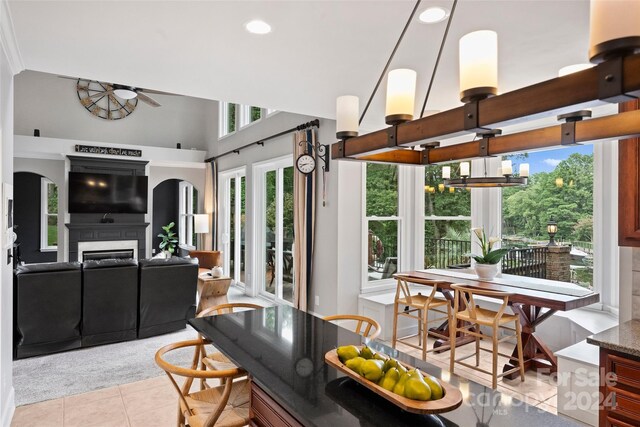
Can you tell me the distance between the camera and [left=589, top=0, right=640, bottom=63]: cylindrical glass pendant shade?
90 centimetres

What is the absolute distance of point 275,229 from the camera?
6.38m

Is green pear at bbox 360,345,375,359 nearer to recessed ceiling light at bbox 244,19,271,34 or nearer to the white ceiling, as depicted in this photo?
the white ceiling

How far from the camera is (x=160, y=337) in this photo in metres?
4.61

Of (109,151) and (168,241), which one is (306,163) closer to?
(109,151)

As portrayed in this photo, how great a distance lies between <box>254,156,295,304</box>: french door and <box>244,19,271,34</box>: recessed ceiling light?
3414 millimetres

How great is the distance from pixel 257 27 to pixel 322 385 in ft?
6.62

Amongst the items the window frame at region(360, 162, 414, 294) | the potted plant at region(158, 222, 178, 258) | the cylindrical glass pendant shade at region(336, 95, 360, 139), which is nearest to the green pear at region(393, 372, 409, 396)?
the cylindrical glass pendant shade at region(336, 95, 360, 139)

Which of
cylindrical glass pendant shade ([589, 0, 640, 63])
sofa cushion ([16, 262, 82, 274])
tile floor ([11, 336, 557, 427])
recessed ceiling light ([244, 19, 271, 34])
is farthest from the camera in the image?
sofa cushion ([16, 262, 82, 274])

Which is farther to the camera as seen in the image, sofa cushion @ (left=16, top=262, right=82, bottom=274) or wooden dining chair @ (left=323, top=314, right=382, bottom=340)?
sofa cushion @ (left=16, top=262, right=82, bottom=274)

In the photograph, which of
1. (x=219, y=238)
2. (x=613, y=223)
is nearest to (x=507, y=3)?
(x=613, y=223)

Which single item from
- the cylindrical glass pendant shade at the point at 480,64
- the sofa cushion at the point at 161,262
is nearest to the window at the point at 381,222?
the sofa cushion at the point at 161,262

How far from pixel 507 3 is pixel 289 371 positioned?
2141 millimetres

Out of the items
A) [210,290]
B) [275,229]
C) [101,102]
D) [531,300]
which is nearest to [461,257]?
[531,300]

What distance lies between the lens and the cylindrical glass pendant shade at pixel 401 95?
168cm
